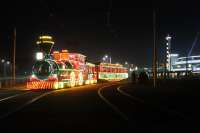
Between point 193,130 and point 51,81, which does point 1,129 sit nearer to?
point 193,130

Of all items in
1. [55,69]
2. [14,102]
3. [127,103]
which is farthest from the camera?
[55,69]

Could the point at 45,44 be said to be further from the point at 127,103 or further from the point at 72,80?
the point at 127,103

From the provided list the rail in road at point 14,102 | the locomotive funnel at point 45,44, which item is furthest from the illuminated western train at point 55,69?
the rail in road at point 14,102

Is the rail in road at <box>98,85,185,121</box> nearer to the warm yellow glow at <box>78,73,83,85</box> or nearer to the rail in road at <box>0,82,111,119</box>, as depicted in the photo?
the rail in road at <box>0,82,111,119</box>

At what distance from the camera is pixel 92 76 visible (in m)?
59.7

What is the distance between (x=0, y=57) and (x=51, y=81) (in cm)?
6287

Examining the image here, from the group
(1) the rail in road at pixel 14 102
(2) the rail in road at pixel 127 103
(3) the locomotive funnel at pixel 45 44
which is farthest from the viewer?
(3) the locomotive funnel at pixel 45 44

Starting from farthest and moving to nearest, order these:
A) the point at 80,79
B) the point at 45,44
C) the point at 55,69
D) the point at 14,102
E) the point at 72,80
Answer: the point at 80,79 < the point at 72,80 < the point at 45,44 < the point at 55,69 < the point at 14,102

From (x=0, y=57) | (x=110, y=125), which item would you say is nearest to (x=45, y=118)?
(x=110, y=125)

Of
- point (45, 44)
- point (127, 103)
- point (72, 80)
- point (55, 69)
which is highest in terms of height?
point (45, 44)

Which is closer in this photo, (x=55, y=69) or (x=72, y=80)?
(x=55, y=69)

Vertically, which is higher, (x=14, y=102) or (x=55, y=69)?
(x=55, y=69)

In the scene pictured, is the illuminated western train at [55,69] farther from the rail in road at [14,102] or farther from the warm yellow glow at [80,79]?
the rail in road at [14,102]

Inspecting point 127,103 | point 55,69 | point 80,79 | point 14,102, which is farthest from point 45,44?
point 127,103
